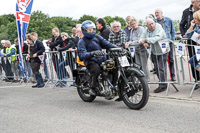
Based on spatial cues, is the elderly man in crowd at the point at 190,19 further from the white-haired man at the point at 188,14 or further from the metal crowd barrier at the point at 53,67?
the metal crowd barrier at the point at 53,67

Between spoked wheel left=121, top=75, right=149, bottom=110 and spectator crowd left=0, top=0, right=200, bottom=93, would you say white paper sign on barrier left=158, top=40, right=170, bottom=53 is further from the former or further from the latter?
spoked wheel left=121, top=75, right=149, bottom=110

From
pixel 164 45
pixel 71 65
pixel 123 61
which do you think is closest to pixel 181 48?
pixel 164 45

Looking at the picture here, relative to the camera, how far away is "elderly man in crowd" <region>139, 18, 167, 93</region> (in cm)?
729

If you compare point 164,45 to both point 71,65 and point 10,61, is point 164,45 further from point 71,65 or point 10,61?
point 10,61

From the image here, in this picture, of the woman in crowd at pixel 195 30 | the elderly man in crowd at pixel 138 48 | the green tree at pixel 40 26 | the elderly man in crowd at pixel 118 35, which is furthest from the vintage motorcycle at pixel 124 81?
the green tree at pixel 40 26

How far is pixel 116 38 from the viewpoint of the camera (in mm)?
8203

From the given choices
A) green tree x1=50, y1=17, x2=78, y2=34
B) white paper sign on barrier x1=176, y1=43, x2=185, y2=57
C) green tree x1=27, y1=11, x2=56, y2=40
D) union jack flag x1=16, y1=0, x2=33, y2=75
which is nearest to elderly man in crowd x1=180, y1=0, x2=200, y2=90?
white paper sign on barrier x1=176, y1=43, x2=185, y2=57

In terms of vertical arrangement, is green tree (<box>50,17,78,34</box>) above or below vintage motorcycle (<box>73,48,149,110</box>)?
above

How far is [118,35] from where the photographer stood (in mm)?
8164

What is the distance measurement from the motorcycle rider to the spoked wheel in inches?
15.6

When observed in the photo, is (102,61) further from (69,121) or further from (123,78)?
(69,121)

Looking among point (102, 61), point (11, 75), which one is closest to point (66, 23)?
point (11, 75)

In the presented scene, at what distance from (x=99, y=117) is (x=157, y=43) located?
9.27 feet

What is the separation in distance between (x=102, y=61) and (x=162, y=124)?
90.7 inches
